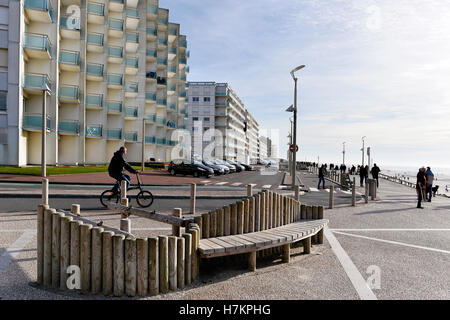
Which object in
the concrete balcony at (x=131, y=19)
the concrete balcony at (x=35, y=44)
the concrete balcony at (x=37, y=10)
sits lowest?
the concrete balcony at (x=35, y=44)

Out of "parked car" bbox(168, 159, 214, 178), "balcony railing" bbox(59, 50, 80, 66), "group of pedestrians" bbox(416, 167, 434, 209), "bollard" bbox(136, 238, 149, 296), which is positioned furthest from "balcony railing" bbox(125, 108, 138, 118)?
"bollard" bbox(136, 238, 149, 296)

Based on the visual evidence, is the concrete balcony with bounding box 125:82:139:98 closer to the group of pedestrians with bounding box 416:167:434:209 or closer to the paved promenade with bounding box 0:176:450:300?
→ the group of pedestrians with bounding box 416:167:434:209

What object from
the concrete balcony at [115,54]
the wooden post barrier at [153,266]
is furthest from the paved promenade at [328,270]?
the concrete balcony at [115,54]

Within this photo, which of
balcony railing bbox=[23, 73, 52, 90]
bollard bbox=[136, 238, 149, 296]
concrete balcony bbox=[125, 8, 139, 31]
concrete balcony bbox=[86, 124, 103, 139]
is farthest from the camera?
concrete balcony bbox=[125, 8, 139, 31]

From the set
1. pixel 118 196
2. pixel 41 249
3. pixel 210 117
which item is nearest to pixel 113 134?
pixel 118 196

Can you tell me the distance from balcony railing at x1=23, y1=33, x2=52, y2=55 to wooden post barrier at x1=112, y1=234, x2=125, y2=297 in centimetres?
2809

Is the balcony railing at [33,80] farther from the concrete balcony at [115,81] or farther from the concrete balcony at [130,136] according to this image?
the concrete balcony at [130,136]

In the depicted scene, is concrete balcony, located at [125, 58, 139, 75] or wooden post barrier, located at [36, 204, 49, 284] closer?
wooden post barrier, located at [36, 204, 49, 284]

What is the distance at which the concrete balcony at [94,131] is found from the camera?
35750 mm

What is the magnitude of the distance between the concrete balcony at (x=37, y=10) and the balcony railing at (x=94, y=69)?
792cm

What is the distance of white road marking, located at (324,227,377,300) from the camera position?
4.14m

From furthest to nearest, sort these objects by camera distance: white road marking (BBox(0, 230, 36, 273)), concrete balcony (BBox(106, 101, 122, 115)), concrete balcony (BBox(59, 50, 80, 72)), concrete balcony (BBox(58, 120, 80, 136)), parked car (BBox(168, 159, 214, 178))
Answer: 1. concrete balcony (BBox(106, 101, 122, 115))
2. concrete balcony (BBox(58, 120, 80, 136))
3. concrete balcony (BBox(59, 50, 80, 72))
4. parked car (BBox(168, 159, 214, 178))
5. white road marking (BBox(0, 230, 36, 273))

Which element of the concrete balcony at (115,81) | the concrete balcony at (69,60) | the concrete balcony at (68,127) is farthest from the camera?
the concrete balcony at (115,81)
